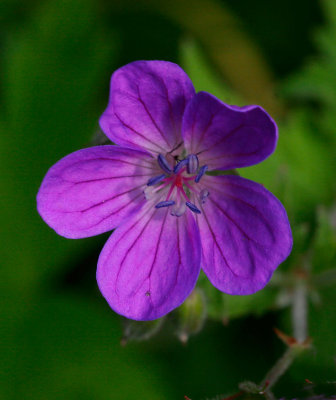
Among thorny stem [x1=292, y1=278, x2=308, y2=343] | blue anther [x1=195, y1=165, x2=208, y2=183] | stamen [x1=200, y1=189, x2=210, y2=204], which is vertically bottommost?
thorny stem [x1=292, y1=278, x2=308, y2=343]

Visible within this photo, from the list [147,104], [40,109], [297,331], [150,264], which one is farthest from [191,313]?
[40,109]

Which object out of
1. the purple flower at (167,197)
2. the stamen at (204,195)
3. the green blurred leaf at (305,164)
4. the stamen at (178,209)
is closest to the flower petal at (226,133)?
the purple flower at (167,197)

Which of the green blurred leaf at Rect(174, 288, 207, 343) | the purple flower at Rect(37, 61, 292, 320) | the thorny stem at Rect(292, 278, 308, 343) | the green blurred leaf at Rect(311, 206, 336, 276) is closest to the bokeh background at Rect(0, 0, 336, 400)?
the thorny stem at Rect(292, 278, 308, 343)

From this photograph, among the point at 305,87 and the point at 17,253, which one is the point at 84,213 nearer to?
the point at 17,253

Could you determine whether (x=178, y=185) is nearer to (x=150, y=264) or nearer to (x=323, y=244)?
(x=150, y=264)

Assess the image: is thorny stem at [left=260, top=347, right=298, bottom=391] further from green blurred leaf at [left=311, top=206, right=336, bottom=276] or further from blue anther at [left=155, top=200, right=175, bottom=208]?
blue anther at [left=155, top=200, right=175, bottom=208]
